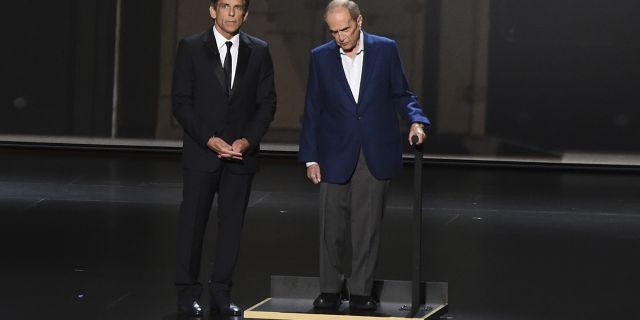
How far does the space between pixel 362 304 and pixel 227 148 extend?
757mm

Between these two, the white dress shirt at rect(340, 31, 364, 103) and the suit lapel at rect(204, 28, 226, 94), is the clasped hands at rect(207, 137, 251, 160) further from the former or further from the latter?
the white dress shirt at rect(340, 31, 364, 103)

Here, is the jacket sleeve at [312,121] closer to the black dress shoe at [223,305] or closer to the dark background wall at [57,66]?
the black dress shoe at [223,305]

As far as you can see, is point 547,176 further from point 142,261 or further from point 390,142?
point 390,142

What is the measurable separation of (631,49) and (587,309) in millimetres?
6367

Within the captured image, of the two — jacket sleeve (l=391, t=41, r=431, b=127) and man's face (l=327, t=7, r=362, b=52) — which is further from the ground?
man's face (l=327, t=7, r=362, b=52)

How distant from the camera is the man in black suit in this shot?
4773 mm

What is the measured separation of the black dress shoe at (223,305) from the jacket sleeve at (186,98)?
560 mm

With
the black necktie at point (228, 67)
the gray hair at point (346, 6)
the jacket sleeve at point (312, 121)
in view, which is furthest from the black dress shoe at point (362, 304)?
the gray hair at point (346, 6)

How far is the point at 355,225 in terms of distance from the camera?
185 inches

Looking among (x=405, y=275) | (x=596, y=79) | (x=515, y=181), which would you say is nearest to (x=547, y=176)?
(x=515, y=181)

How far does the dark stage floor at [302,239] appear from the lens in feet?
16.8

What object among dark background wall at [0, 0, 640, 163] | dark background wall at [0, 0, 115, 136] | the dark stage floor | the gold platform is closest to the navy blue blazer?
the gold platform

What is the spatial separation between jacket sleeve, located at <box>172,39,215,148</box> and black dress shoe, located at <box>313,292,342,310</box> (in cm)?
71

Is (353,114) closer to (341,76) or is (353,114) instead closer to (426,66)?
(341,76)
